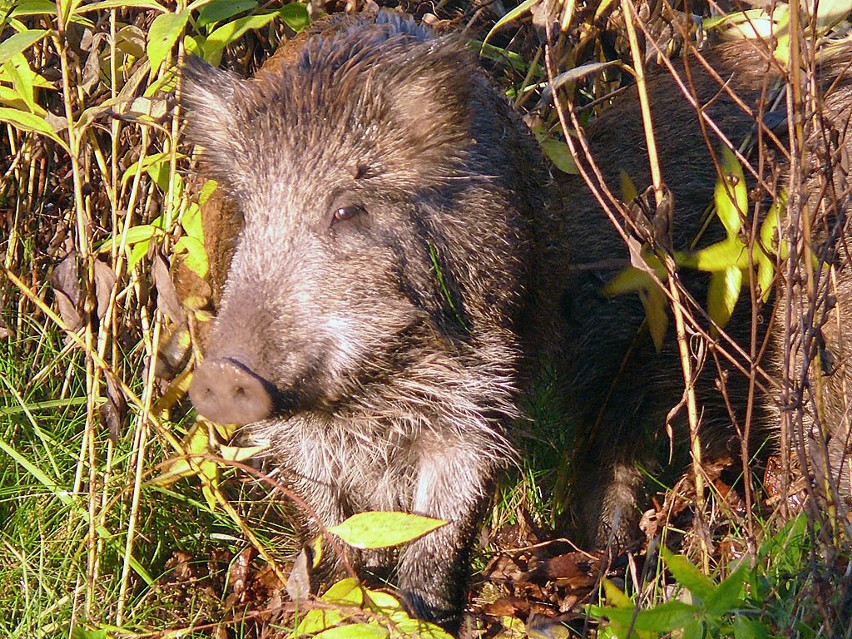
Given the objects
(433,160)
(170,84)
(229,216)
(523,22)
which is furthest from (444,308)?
(523,22)

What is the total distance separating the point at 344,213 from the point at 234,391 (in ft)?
1.51

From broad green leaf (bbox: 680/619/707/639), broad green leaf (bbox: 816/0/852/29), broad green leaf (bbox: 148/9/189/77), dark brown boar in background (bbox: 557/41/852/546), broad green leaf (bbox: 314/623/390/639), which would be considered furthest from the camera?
dark brown boar in background (bbox: 557/41/852/546)

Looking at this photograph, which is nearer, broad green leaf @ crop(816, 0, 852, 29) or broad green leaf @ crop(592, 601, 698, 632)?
broad green leaf @ crop(592, 601, 698, 632)

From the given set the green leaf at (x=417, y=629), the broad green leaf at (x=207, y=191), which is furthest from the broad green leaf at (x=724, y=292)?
the broad green leaf at (x=207, y=191)

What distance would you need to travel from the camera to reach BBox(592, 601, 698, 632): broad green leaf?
6.44ft

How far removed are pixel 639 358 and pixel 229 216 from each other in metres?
1.31

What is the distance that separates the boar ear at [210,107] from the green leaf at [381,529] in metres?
0.88

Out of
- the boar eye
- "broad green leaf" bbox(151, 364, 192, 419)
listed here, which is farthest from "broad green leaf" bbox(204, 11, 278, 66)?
"broad green leaf" bbox(151, 364, 192, 419)

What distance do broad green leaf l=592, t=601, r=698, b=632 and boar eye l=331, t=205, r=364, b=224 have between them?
969mm

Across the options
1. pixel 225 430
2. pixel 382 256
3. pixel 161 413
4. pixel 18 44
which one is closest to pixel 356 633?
pixel 382 256

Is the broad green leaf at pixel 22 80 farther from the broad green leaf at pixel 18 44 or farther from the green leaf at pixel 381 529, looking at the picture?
the green leaf at pixel 381 529

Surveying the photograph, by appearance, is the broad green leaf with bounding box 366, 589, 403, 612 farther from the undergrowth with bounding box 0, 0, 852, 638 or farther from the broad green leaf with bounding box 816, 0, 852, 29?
the broad green leaf with bounding box 816, 0, 852, 29

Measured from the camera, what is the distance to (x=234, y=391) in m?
2.20

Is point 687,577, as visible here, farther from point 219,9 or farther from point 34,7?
point 34,7
